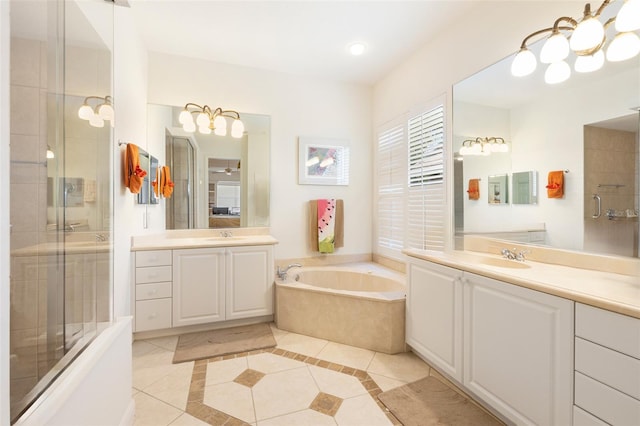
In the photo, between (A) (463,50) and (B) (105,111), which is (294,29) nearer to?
(A) (463,50)

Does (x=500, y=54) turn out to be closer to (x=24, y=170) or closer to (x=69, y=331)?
(x=24, y=170)

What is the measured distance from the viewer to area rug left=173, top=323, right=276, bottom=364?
7.19ft

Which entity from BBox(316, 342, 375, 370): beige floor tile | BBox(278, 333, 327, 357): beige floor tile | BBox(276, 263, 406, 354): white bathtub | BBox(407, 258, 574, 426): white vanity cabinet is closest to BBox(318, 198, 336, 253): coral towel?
BBox(276, 263, 406, 354): white bathtub

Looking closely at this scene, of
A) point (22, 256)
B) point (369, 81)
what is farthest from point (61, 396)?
point (369, 81)

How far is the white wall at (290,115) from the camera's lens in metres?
2.88

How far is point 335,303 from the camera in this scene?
7.89 ft

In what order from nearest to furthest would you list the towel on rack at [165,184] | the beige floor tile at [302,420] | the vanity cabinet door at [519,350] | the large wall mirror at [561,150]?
the vanity cabinet door at [519,350] < the large wall mirror at [561,150] < the beige floor tile at [302,420] < the towel on rack at [165,184]

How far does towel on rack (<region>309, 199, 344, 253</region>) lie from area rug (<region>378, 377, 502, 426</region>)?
176 cm

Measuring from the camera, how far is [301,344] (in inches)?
92.6

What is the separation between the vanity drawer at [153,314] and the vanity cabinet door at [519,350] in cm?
236

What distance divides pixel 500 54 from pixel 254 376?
2.87 meters

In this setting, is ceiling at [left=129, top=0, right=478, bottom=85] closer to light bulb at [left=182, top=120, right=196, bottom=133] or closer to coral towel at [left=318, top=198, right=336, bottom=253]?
light bulb at [left=182, top=120, right=196, bottom=133]
